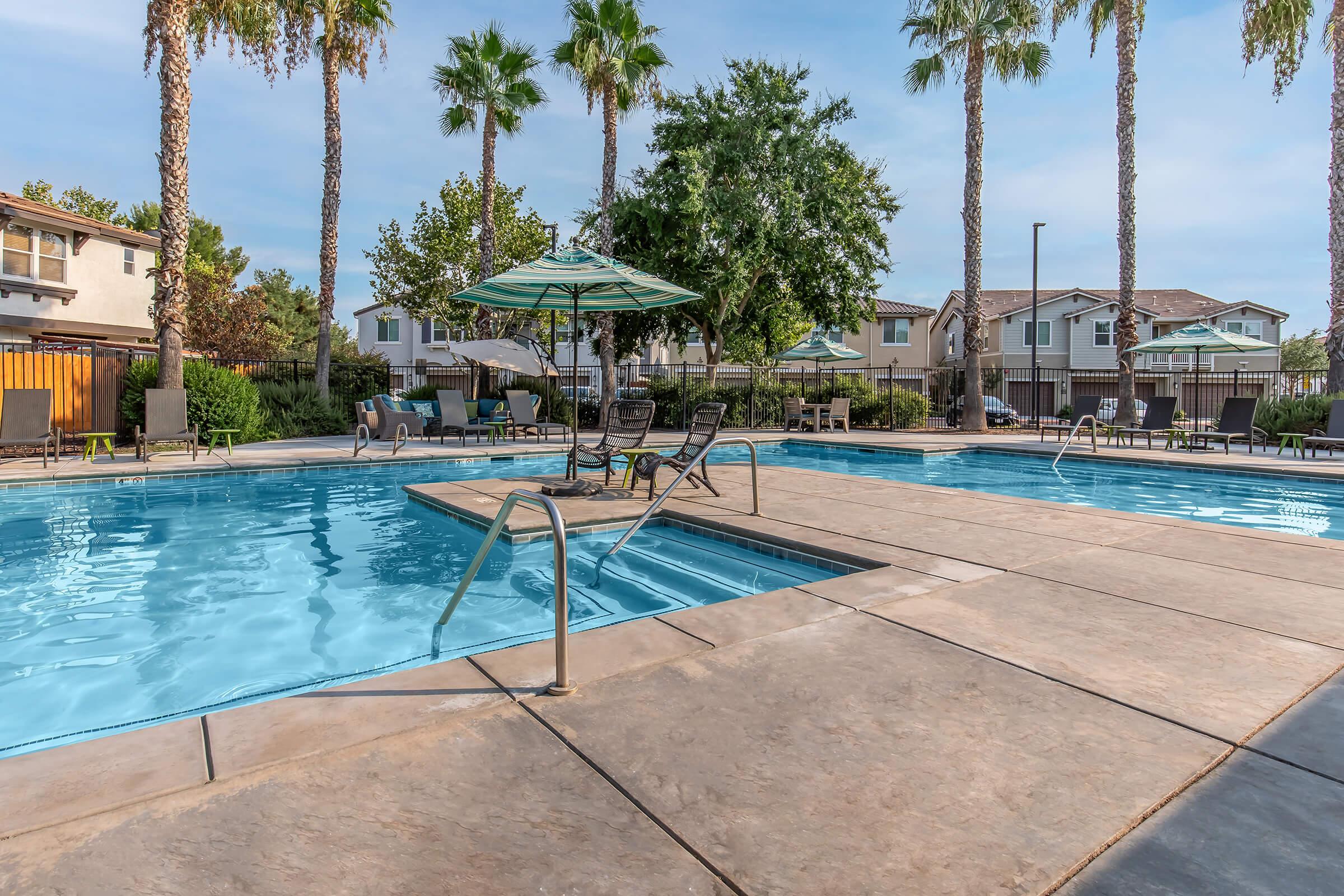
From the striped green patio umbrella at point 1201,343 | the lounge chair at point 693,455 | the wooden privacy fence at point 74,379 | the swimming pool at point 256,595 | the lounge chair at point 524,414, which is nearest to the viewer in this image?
the swimming pool at point 256,595

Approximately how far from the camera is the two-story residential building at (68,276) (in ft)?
65.3

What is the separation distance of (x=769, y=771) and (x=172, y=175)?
1533 cm

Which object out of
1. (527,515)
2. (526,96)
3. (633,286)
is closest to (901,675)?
(527,515)

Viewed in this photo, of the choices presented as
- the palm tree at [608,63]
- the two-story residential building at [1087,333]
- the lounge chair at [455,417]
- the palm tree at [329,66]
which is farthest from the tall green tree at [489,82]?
the two-story residential building at [1087,333]

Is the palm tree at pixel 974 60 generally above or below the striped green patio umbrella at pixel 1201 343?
above

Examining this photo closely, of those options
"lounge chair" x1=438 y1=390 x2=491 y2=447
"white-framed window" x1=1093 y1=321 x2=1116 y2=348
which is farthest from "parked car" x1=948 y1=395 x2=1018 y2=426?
"lounge chair" x1=438 y1=390 x2=491 y2=447

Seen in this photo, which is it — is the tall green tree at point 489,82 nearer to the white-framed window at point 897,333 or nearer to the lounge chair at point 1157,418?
the lounge chair at point 1157,418

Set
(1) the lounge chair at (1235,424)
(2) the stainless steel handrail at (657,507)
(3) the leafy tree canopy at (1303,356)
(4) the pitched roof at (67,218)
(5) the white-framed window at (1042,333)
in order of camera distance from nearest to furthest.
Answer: (2) the stainless steel handrail at (657,507) < (1) the lounge chair at (1235,424) < (4) the pitched roof at (67,218) < (5) the white-framed window at (1042,333) < (3) the leafy tree canopy at (1303,356)

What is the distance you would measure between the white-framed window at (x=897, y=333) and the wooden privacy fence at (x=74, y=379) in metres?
35.2

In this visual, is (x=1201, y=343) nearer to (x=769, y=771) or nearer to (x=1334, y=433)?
(x=1334, y=433)

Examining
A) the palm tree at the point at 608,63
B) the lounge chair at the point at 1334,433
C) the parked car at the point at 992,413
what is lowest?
the lounge chair at the point at 1334,433

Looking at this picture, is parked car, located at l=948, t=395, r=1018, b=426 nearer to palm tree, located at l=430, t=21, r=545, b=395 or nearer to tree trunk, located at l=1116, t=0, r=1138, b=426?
tree trunk, located at l=1116, t=0, r=1138, b=426

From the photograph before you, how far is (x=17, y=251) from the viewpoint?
20.1 meters

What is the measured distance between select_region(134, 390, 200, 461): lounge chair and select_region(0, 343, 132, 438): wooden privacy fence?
1.66 m
